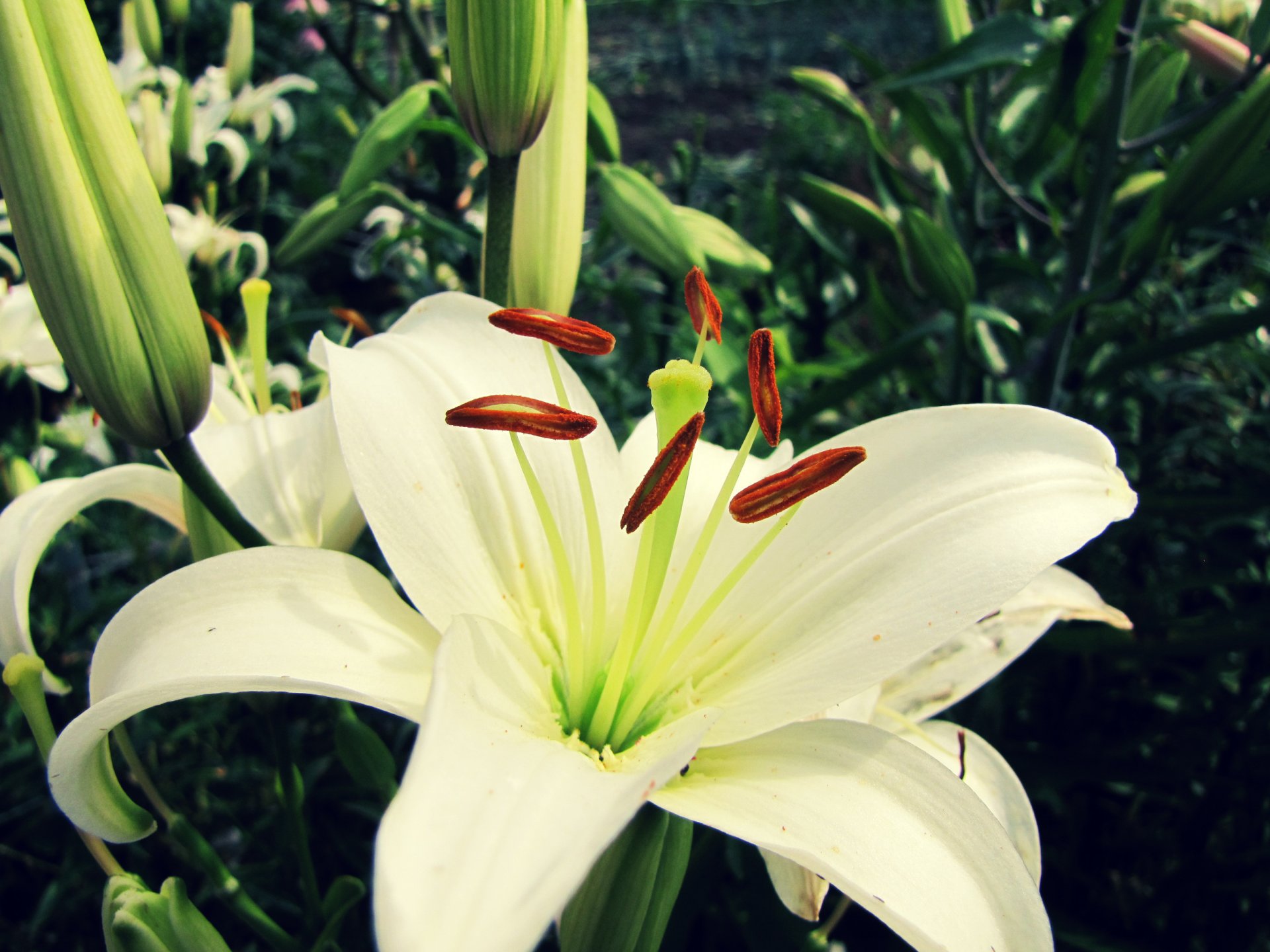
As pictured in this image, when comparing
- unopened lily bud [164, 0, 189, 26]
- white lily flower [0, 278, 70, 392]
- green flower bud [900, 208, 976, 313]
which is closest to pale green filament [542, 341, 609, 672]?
green flower bud [900, 208, 976, 313]

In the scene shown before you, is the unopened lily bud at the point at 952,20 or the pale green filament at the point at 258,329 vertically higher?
the unopened lily bud at the point at 952,20

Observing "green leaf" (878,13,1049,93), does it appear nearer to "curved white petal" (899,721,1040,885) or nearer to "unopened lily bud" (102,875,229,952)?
"curved white petal" (899,721,1040,885)

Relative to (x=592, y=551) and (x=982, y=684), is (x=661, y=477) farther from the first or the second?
(x=982, y=684)

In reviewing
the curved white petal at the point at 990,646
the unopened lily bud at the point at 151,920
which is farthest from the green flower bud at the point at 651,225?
the unopened lily bud at the point at 151,920

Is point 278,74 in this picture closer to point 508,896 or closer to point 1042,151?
point 1042,151

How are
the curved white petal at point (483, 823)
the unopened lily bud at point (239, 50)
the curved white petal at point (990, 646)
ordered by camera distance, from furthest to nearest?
1. the unopened lily bud at point (239, 50)
2. the curved white petal at point (990, 646)
3. the curved white petal at point (483, 823)

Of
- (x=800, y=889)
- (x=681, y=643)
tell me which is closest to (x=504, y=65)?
(x=681, y=643)

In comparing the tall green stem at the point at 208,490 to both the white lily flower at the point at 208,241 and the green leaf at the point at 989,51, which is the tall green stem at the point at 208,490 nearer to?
the white lily flower at the point at 208,241
